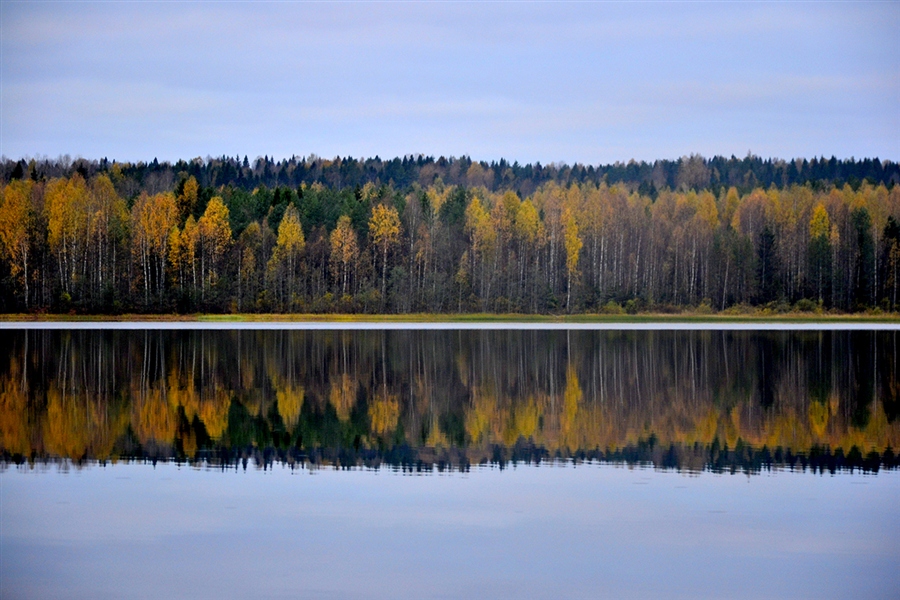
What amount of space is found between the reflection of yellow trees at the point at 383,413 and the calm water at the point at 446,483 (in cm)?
15

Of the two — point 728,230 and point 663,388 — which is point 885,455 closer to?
point 663,388

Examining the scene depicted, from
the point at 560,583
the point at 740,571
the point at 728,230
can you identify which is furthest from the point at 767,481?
the point at 728,230

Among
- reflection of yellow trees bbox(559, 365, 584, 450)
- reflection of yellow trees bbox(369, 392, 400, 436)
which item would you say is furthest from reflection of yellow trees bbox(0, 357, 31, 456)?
reflection of yellow trees bbox(559, 365, 584, 450)

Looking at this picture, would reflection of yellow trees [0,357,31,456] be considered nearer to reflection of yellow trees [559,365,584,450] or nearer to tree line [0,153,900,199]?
reflection of yellow trees [559,365,584,450]

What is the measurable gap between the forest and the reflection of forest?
43547mm

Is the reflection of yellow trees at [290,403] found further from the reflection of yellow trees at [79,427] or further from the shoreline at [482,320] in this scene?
the shoreline at [482,320]

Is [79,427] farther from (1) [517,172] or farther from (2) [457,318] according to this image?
(1) [517,172]

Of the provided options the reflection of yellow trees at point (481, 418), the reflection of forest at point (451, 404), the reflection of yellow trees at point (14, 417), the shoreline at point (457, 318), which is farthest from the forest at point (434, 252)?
the reflection of yellow trees at point (481, 418)

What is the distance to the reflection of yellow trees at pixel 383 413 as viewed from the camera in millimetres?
21219

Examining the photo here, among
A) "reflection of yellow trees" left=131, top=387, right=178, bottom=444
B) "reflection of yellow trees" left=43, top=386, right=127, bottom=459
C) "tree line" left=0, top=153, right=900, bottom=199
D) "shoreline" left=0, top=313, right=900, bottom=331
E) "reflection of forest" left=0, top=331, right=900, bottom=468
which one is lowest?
"shoreline" left=0, top=313, right=900, bottom=331

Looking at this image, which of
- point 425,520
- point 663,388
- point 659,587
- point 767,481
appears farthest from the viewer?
point 663,388

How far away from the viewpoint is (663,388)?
2816cm

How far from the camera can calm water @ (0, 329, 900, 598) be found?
11328 millimetres

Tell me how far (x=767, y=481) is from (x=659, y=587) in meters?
6.02
